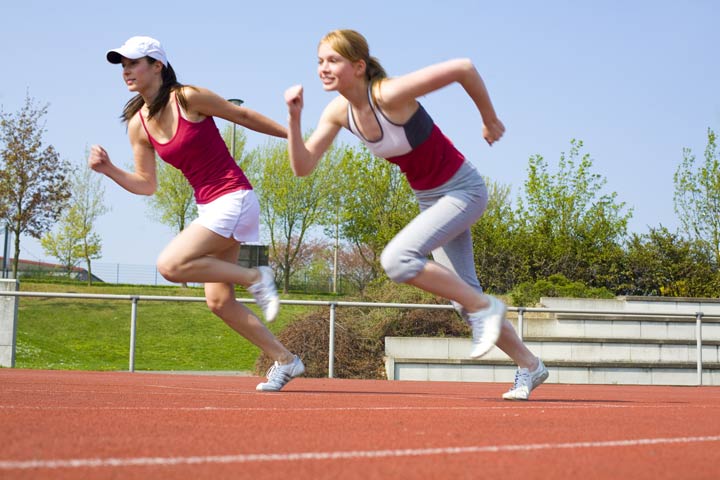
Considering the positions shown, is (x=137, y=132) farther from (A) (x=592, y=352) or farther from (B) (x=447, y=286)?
(A) (x=592, y=352)

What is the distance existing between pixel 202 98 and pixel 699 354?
35.5 ft

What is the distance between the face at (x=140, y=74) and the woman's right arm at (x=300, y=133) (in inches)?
50.8

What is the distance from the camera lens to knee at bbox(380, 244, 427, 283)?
504cm

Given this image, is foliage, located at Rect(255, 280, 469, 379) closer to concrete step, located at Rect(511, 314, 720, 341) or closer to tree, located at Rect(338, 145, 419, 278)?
concrete step, located at Rect(511, 314, 720, 341)

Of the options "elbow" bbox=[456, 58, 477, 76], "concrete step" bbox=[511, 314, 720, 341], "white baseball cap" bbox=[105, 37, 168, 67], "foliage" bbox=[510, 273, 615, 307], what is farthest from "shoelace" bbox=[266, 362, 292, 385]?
"foliage" bbox=[510, 273, 615, 307]

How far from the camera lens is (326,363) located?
1331 cm

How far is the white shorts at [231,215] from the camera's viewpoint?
5.91m

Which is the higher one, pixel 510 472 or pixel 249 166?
pixel 249 166

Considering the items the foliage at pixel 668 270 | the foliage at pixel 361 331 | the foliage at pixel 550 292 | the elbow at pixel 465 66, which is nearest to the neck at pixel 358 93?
the elbow at pixel 465 66

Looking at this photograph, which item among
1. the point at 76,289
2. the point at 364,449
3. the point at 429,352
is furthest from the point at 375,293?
the point at 76,289

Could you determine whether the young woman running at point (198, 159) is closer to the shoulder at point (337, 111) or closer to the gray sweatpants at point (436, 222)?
the shoulder at point (337, 111)

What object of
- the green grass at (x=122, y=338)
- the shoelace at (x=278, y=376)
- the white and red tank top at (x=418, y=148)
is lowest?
the green grass at (x=122, y=338)

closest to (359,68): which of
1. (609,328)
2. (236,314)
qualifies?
(236,314)

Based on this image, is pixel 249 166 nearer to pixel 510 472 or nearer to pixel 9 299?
pixel 9 299
